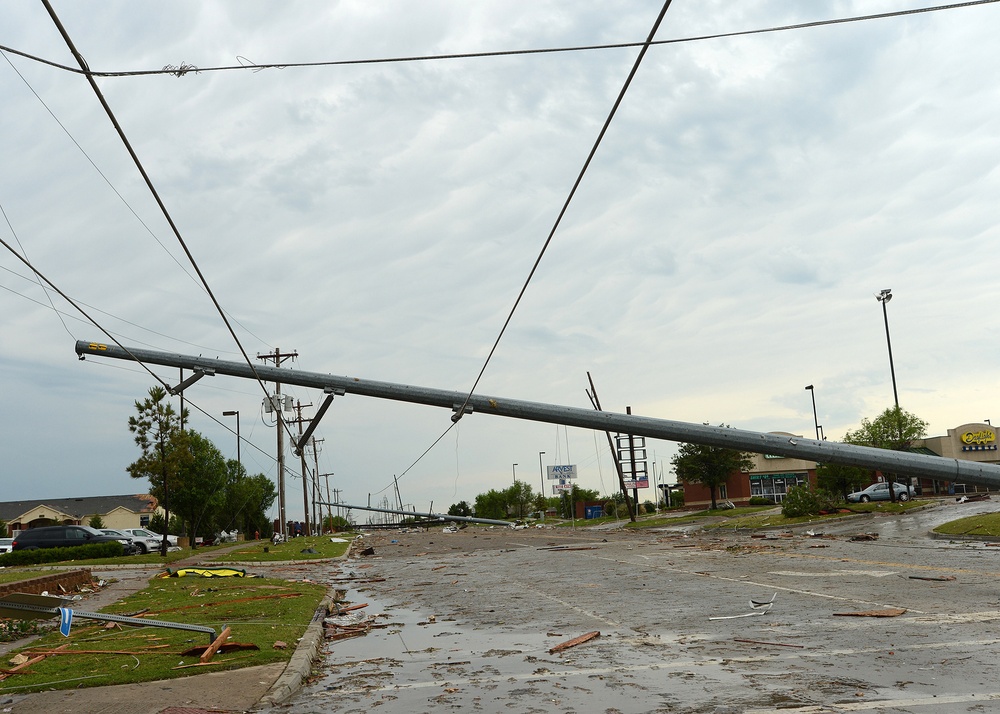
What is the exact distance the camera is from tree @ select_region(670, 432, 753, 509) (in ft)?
194

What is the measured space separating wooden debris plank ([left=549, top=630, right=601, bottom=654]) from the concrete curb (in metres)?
2.73

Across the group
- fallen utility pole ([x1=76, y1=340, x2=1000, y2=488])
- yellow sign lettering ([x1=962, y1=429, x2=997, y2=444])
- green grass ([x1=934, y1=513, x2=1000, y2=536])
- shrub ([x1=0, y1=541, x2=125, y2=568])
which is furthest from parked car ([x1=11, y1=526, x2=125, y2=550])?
yellow sign lettering ([x1=962, y1=429, x2=997, y2=444])

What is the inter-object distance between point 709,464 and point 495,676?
53277mm

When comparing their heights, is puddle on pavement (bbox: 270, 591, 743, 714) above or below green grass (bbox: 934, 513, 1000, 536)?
above

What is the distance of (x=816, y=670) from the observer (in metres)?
7.85

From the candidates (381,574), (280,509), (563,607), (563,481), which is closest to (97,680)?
(563,607)

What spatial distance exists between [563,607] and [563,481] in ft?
271

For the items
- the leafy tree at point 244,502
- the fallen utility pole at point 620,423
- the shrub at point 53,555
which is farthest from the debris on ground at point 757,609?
the leafy tree at point 244,502

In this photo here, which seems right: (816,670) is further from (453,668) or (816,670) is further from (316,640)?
(316,640)

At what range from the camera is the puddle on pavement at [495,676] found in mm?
7195

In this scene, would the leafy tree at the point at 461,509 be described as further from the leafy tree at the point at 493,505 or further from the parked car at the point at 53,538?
the parked car at the point at 53,538

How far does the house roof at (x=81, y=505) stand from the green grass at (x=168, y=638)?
9259 centimetres

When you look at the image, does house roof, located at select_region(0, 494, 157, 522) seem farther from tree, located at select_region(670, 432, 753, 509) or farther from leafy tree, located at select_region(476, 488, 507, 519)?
tree, located at select_region(670, 432, 753, 509)

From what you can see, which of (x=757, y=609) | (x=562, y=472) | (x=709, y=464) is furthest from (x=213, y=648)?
(x=562, y=472)
